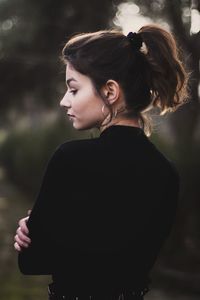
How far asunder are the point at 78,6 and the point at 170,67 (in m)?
6.09

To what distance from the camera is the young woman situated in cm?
175

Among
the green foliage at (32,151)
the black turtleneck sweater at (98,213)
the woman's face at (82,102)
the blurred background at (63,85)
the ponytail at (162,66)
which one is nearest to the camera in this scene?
the black turtleneck sweater at (98,213)

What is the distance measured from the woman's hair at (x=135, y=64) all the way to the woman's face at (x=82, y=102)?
19mm

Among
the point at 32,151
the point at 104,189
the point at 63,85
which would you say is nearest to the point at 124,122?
the point at 104,189

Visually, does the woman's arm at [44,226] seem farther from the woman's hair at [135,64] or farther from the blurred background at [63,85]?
the blurred background at [63,85]

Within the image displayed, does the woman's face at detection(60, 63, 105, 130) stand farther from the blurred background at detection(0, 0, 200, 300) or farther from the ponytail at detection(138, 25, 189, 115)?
the blurred background at detection(0, 0, 200, 300)

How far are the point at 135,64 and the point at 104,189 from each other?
42 cm

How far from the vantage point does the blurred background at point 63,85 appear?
703 cm

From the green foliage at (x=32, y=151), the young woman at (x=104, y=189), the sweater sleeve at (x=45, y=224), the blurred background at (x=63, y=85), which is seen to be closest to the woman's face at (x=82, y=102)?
the young woman at (x=104, y=189)

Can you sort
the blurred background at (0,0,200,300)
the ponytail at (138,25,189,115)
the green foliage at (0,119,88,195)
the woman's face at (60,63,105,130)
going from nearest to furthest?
the woman's face at (60,63,105,130) → the ponytail at (138,25,189,115) → the blurred background at (0,0,200,300) → the green foliage at (0,119,88,195)

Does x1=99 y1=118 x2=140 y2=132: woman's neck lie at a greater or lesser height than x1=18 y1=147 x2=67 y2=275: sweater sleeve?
greater

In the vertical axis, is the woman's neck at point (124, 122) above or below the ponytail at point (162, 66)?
below

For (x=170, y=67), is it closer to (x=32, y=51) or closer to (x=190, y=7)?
(x=190, y=7)

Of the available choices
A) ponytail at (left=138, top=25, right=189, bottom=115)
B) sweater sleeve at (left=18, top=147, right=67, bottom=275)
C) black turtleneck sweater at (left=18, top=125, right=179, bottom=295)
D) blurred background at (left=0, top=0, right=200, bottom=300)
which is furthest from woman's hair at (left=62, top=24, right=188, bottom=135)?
blurred background at (left=0, top=0, right=200, bottom=300)
